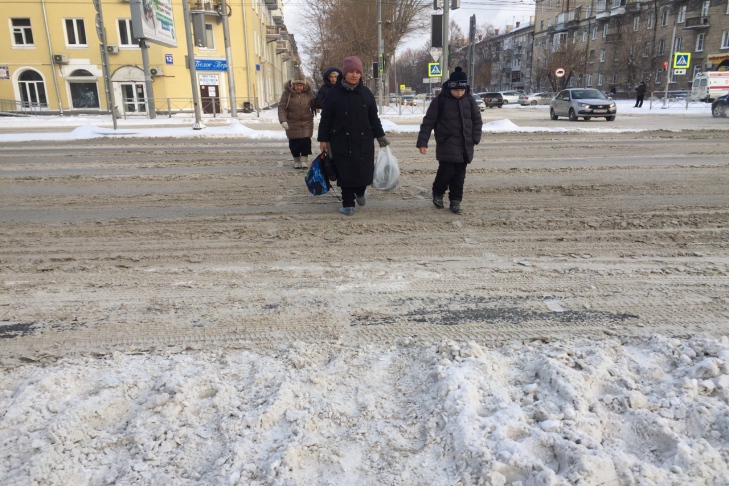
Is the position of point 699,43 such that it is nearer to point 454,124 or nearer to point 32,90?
point 32,90

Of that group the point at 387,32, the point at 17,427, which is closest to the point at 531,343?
the point at 17,427

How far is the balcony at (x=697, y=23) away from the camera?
51.4 meters

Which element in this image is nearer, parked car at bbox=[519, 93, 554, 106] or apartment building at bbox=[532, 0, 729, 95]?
apartment building at bbox=[532, 0, 729, 95]

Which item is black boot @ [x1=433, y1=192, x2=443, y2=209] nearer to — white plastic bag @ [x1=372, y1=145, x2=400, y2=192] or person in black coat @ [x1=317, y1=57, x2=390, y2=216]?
white plastic bag @ [x1=372, y1=145, x2=400, y2=192]

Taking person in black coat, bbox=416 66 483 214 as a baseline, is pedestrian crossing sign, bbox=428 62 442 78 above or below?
above

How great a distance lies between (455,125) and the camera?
20.6 feet

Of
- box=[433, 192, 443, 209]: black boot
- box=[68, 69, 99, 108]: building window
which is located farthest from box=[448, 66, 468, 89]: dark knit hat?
box=[68, 69, 99, 108]: building window

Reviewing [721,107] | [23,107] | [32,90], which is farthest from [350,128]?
[32,90]

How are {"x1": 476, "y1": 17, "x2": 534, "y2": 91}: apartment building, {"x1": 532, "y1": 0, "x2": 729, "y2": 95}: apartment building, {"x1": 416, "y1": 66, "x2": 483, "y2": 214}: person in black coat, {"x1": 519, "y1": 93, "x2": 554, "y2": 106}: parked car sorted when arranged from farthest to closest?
1. {"x1": 476, "y1": 17, "x2": 534, "y2": 91}: apartment building
2. {"x1": 519, "y1": 93, "x2": 554, "y2": 106}: parked car
3. {"x1": 532, "y1": 0, "x2": 729, "y2": 95}: apartment building
4. {"x1": 416, "y1": 66, "x2": 483, "y2": 214}: person in black coat

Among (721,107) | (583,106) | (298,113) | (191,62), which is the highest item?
(191,62)

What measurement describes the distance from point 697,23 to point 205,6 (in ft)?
153

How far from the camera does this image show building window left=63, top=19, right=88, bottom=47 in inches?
1406

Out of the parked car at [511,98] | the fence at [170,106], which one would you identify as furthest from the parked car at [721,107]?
the parked car at [511,98]

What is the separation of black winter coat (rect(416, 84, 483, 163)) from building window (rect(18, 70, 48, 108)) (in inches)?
1517
